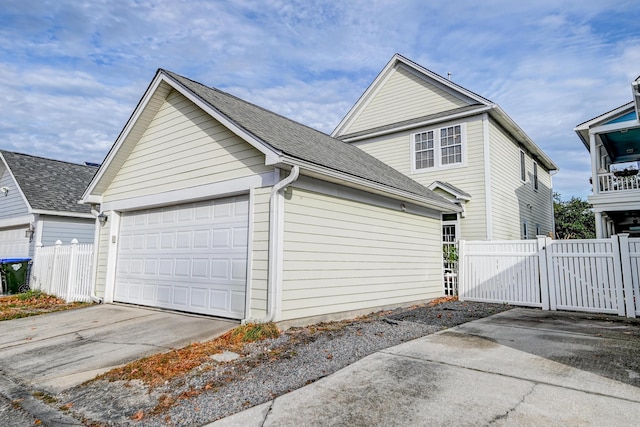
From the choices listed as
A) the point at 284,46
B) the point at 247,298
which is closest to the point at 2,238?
the point at 284,46

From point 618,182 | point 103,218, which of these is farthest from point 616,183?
point 103,218

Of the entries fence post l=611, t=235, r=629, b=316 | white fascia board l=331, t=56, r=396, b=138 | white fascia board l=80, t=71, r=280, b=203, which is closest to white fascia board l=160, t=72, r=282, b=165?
white fascia board l=80, t=71, r=280, b=203

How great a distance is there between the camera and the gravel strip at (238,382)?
10.8 ft

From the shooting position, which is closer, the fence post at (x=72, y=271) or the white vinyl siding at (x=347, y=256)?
the white vinyl siding at (x=347, y=256)

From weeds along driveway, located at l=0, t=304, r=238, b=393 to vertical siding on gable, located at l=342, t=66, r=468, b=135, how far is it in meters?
11.7

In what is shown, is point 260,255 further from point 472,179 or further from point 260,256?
point 472,179

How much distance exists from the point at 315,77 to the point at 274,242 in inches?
397

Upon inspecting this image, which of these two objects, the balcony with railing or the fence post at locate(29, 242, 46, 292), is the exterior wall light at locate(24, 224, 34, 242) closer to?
the fence post at locate(29, 242, 46, 292)

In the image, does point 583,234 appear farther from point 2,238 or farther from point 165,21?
point 2,238

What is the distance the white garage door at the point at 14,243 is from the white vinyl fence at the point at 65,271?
3324mm

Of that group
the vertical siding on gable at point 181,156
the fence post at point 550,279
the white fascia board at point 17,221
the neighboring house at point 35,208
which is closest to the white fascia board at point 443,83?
the fence post at point 550,279

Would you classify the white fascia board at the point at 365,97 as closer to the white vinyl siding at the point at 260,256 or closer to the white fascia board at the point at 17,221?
the white vinyl siding at the point at 260,256

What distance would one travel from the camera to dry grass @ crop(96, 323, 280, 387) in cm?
426

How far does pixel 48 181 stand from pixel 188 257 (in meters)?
13.9
